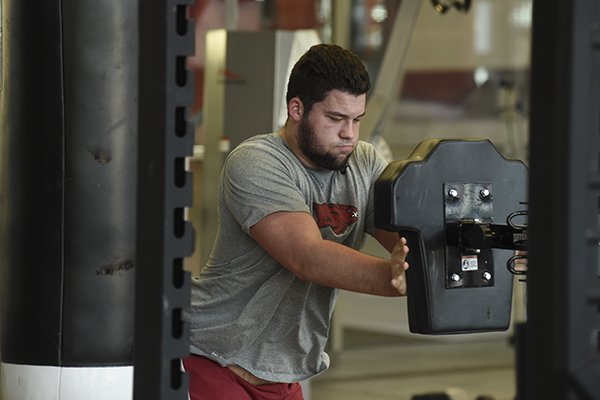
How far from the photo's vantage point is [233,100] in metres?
5.12

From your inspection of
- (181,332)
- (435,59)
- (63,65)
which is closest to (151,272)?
(181,332)

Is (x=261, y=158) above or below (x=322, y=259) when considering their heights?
above

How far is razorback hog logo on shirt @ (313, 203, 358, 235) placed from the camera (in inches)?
106

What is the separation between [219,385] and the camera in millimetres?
2721

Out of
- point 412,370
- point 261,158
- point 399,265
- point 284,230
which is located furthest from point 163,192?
point 412,370

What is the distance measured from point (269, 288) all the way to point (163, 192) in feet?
3.01

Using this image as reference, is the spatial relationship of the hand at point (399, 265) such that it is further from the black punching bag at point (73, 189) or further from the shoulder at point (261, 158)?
the black punching bag at point (73, 189)

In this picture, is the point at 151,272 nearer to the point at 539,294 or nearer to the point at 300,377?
the point at 539,294

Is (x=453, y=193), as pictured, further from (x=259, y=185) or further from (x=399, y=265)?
(x=259, y=185)

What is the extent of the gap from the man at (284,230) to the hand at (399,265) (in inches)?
11.2

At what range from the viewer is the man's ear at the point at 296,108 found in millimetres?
2656

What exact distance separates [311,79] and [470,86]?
21.5 ft

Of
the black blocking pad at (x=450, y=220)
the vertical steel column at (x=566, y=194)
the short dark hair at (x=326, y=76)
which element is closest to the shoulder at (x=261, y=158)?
the short dark hair at (x=326, y=76)

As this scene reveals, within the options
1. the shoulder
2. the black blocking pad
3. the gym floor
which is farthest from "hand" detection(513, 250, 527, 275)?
the gym floor
